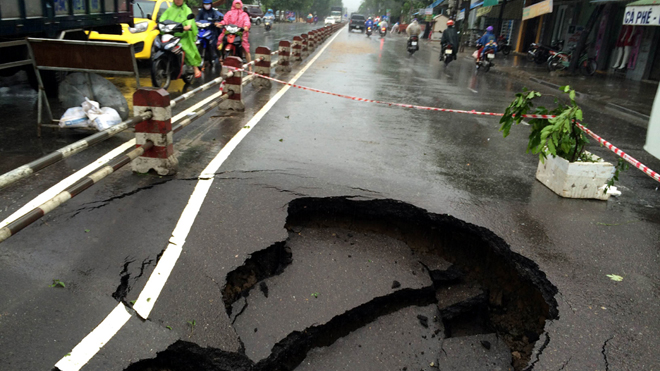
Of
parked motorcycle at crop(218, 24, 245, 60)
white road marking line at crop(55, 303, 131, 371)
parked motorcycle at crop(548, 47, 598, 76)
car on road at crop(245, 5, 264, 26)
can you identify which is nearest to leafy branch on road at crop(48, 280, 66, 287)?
white road marking line at crop(55, 303, 131, 371)

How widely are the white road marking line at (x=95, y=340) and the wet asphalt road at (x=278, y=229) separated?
0.14ft

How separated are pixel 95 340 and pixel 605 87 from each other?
1752 centimetres

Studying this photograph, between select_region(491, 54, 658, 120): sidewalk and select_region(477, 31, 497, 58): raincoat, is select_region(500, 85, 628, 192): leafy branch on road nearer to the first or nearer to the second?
select_region(491, 54, 658, 120): sidewalk

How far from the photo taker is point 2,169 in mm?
5012

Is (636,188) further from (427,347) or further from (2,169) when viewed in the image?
(2,169)

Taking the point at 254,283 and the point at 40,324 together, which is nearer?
the point at 40,324

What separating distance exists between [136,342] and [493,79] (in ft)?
57.7

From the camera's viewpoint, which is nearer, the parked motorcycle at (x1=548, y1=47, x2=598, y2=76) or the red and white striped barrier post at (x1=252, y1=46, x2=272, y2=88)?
the red and white striped barrier post at (x1=252, y1=46, x2=272, y2=88)

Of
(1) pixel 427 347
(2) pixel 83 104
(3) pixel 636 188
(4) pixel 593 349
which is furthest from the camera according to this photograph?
(2) pixel 83 104

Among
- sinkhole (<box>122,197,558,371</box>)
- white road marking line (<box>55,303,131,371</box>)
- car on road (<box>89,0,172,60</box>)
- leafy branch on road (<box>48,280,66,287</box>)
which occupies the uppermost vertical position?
car on road (<box>89,0,172,60</box>)

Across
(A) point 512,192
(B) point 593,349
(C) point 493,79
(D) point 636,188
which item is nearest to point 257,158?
(A) point 512,192

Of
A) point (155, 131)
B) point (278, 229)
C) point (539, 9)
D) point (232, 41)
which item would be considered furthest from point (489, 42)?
point (278, 229)

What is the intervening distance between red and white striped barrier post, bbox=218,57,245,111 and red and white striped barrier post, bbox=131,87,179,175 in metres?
3.14

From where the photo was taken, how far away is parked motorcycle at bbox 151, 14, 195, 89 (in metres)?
9.50
